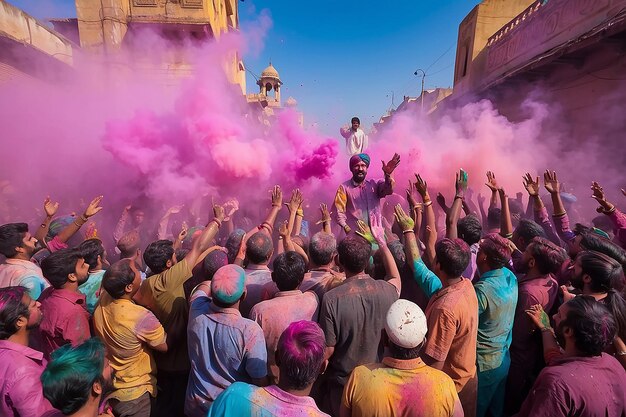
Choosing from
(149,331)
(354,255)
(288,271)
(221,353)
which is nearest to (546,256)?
(354,255)

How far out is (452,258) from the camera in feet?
7.39

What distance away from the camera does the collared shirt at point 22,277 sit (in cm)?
279

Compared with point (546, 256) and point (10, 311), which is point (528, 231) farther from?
point (10, 311)

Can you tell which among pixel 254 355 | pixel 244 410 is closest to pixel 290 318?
pixel 254 355

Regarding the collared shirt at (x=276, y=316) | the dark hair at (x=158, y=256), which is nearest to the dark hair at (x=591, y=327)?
the collared shirt at (x=276, y=316)

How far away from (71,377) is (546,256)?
3.19 meters

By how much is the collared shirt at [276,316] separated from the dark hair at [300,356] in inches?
28.5

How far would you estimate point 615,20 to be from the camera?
6.43 metres

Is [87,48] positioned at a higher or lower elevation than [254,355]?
higher

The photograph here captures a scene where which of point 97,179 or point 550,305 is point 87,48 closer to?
point 97,179

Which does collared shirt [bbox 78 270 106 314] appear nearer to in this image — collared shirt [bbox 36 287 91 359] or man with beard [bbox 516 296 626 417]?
collared shirt [bbox 36 287 91 359]

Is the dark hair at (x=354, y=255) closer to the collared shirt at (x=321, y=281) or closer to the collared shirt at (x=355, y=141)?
the collared shirt at (x=321, y=281)

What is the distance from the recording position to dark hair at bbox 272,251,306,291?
2361 mm

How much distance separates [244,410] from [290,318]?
0.88m
